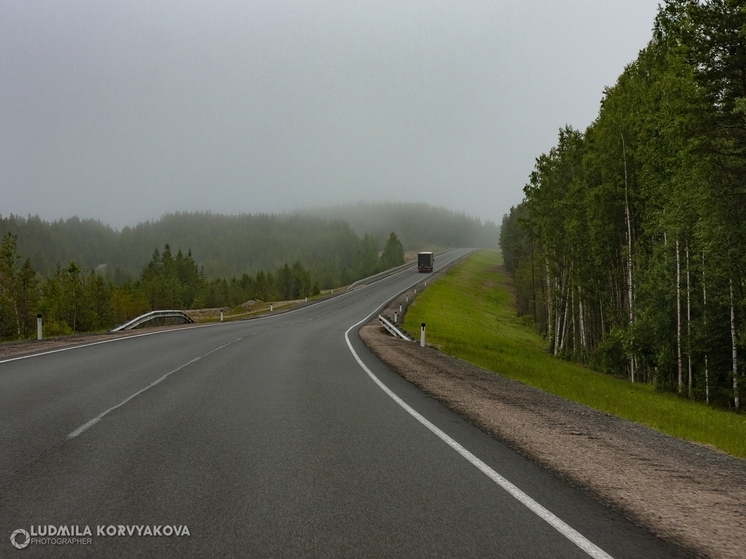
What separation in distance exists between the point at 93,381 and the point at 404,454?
7.95 m

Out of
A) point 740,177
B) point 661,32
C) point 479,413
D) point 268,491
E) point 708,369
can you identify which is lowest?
point 708,369

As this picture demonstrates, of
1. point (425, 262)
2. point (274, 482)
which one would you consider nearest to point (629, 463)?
point (274, 482)

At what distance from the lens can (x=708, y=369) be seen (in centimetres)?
1988

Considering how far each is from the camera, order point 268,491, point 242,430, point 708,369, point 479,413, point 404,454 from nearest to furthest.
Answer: point 268,491 → point 404,454 → point 242,430 → point 479,413 → point 708,369

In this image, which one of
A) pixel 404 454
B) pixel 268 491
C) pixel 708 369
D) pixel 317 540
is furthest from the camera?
pixel 708 369

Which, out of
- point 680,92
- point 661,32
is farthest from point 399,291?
point 680,92

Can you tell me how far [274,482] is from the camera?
485 centimetres

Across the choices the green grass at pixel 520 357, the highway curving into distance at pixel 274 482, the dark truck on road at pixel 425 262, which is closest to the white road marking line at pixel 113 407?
the highway curving into distance at pixel 274 482

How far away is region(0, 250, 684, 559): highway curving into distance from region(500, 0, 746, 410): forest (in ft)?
46.4

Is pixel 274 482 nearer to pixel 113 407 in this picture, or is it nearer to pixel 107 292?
pixel 113 407

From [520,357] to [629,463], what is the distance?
2223 centimetres

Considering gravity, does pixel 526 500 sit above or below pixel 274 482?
below

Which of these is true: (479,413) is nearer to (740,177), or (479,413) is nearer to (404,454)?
(404,454)

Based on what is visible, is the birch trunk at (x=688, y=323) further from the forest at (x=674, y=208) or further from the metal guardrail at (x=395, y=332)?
the metal guardrail at (x=395, y=332)
